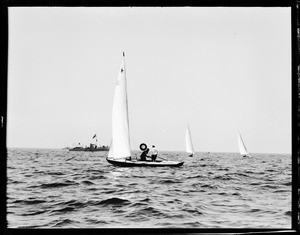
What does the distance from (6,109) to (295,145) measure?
2.34 metres

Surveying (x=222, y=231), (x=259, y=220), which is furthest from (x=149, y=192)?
(x=222, y=231)

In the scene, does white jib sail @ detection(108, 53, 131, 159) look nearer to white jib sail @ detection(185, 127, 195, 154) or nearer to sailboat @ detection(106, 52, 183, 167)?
sailboat @ detection(106, 52, 183, 167)

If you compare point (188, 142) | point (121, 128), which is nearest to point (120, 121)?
point (121, 128)

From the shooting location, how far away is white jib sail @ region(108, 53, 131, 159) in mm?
15828

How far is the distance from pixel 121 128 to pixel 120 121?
32 cm

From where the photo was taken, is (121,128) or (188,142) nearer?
(121,128)

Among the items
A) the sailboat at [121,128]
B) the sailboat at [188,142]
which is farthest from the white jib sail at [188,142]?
the sailboat at [121,128]

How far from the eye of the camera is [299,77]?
2832 mm

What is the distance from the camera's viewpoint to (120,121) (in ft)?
52.6

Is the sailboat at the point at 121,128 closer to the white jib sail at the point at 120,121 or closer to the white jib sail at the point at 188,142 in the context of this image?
the white jib sail at the point at 120,121

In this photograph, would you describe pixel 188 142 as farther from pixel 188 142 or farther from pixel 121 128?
pixel 121 128

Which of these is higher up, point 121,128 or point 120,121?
point 120,121

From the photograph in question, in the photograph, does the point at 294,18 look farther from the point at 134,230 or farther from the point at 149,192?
the point at 149,192

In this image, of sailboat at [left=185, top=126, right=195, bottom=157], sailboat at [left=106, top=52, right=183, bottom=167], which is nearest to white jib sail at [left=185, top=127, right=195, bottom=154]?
sailboat at [left=185, top=126, right=195, bottom=157]
